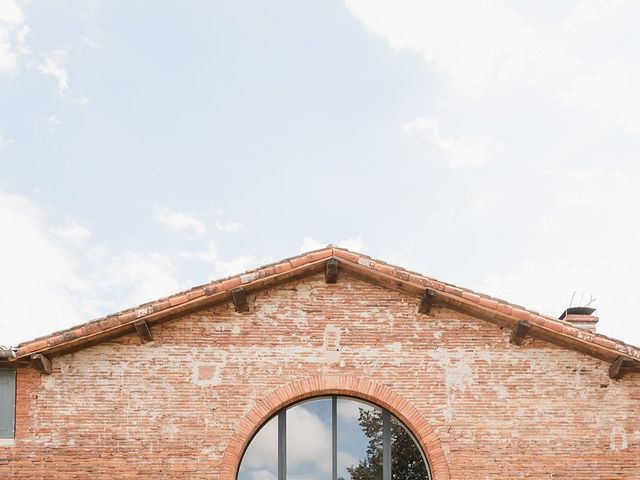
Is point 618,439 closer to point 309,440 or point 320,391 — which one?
point 320,391

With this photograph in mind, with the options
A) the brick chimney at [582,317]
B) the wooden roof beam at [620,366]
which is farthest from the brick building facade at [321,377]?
the brick chimney at [582,317]

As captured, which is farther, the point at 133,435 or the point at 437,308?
the point at 437,308

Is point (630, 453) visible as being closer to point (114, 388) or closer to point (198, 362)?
point (198, 362)

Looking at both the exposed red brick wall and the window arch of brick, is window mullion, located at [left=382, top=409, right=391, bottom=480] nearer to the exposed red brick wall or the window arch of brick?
the window arch of brick

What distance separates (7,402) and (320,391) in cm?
454

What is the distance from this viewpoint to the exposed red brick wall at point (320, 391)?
9906mm

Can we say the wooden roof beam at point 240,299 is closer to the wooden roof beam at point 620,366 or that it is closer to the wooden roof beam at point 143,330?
the wooden roof beam at point 143,330

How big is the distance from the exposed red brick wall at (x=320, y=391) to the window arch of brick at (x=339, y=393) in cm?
2

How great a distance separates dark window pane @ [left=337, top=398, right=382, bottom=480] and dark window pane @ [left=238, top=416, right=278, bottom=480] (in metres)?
0.96

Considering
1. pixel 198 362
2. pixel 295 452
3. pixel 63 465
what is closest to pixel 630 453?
pixel 295 452

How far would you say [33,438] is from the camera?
9891mm

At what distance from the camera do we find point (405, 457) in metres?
10.2

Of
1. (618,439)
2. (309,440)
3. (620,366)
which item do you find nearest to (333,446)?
(309,440)

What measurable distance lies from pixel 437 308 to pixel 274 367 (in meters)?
2.64
